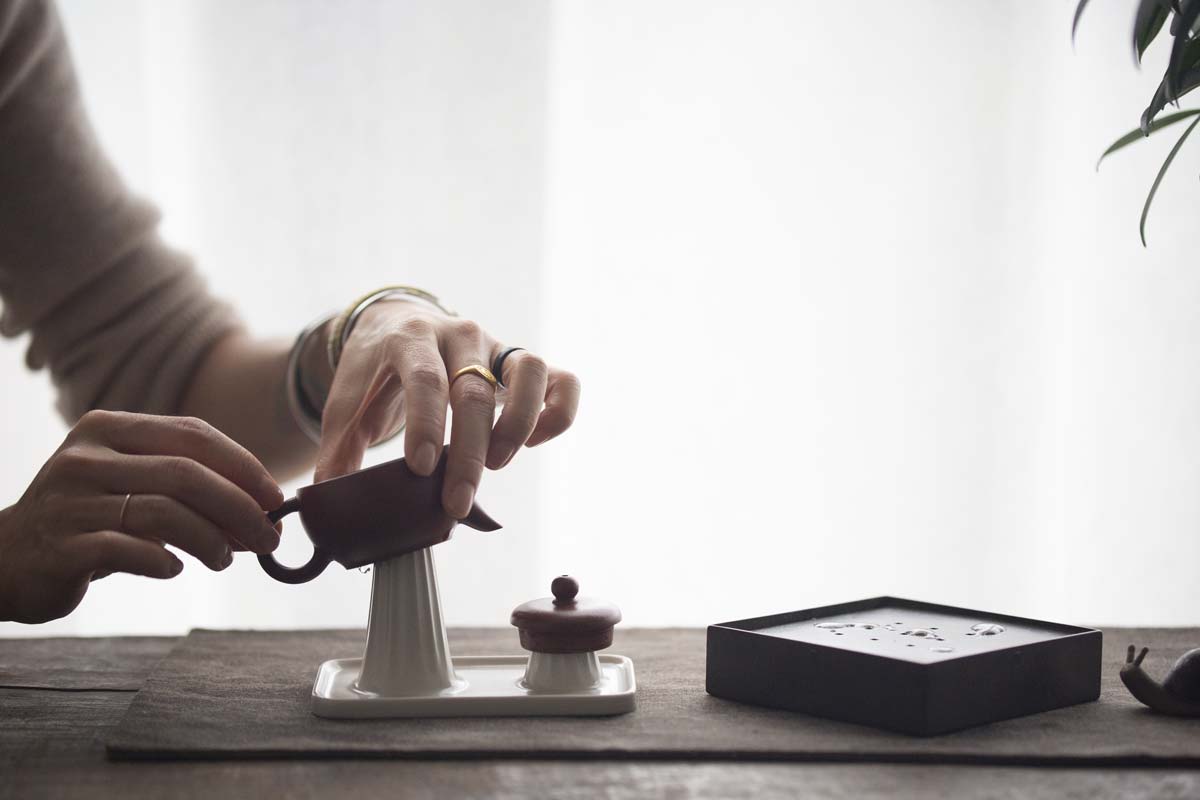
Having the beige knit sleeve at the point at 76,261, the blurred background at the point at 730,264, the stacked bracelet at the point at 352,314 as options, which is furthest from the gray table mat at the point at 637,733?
the blurred background at the point at 730,264

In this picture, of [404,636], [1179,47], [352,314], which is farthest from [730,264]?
[404,636]

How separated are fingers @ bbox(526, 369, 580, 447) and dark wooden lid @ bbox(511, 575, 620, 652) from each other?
18cm

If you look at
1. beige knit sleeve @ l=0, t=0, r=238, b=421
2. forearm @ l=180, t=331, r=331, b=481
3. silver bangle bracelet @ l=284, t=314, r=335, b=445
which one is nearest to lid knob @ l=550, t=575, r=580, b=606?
silver bangle bracelet @ l=284, t=314, r=335, b=445

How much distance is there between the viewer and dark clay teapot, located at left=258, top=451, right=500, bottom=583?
0.78 meters

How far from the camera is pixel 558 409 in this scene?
0.98 m

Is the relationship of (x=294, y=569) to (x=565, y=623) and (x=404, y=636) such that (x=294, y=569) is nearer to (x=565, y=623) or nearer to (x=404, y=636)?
(x=404, y=636)

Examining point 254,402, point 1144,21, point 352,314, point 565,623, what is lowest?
point 565,623

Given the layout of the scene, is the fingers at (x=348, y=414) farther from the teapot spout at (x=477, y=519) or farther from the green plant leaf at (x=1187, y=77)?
the green plant leaf at (x=1187, y=77)

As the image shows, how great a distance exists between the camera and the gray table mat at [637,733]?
0.71 meters

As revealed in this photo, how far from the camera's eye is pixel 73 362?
1501mm

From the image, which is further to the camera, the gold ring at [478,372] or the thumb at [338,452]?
the thumb at [338,452]

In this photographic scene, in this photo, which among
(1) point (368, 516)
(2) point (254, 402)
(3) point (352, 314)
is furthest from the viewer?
(2) point (254, 402)

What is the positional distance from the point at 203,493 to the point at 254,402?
65cm

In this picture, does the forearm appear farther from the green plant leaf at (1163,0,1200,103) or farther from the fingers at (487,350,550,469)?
the green plant leaf at (1163,0,1200,103)
